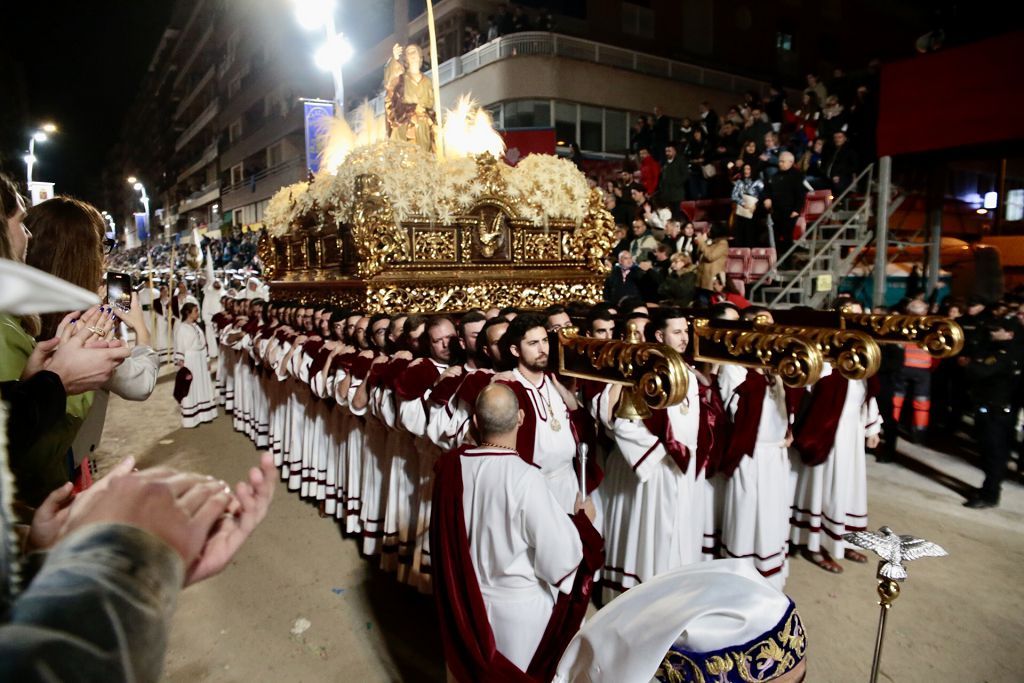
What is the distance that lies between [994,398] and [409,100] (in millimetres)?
6525

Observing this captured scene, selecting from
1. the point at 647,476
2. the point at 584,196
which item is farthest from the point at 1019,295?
the point at 647,476

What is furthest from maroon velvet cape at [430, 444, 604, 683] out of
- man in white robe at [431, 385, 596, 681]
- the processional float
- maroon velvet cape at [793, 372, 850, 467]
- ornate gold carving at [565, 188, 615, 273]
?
ornate gold carving at [565, 188, 615, 273]

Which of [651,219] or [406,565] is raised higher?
[651,219]

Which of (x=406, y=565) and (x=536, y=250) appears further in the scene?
(x=536, y=250)

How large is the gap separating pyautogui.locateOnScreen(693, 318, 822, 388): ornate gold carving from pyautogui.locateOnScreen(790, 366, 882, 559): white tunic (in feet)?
8.25

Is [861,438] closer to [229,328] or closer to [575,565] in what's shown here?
[575,565]

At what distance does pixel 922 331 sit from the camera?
2.60 metres

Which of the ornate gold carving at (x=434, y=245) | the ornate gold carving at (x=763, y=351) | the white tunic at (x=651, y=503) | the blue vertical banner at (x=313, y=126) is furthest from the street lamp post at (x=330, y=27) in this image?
the ornate gold carving at (x=763, y=351)

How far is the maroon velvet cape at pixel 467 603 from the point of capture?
7.34 feet

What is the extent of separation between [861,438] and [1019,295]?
17.4 feet

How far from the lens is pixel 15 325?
166cm

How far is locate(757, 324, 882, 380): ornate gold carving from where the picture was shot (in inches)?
89.2

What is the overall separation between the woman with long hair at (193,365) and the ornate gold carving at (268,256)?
1.19m

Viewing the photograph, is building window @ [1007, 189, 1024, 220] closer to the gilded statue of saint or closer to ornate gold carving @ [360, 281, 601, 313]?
ornate gold carving @ [360, 281, 601, 313]
